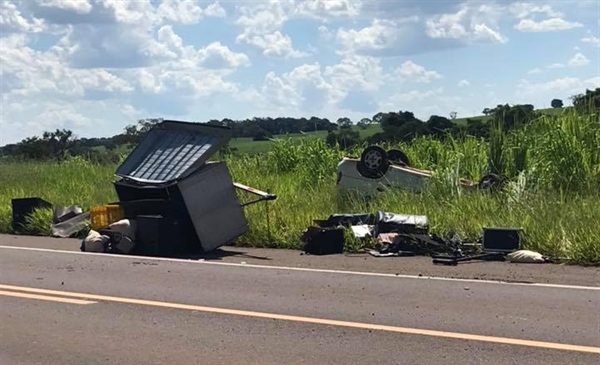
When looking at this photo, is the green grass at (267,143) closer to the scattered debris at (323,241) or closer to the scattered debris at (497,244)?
the scattered debris at (323,241)

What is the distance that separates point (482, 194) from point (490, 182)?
100cm

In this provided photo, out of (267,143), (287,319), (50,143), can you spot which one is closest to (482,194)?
(287,319)

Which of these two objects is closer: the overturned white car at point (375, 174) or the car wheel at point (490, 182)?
the car wheel at point (490, 182)

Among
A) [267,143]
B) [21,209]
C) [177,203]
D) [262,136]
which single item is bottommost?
[21,209]

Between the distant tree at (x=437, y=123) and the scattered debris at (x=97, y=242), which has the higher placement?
the distant tree at (x=437, y=123)

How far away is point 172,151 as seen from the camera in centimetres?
1502

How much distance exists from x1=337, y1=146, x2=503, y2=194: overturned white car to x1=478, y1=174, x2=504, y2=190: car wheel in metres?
0.70

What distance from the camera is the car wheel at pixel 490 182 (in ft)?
52.4

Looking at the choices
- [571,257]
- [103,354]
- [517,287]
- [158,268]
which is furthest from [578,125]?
[103,354]

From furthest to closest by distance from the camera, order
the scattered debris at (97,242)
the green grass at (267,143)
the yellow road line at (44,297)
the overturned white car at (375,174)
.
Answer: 1. the green grass at (267,143)
2. the overturned white car at (375,174)
3. the scattered debris at (97,242)
4. the yellow road line at (44,297)

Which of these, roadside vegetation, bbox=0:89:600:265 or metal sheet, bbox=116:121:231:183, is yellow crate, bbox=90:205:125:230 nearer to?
metal sheet, bbox=116:121:231:183

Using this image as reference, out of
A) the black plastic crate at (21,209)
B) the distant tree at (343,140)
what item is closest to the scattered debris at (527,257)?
the black plastic crate at (21,209)

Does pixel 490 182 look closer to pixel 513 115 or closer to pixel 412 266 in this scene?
pixel 513 115

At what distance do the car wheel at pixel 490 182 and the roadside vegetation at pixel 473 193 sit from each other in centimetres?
25
